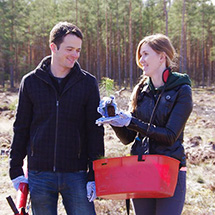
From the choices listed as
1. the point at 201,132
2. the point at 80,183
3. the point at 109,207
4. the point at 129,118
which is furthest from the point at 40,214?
the point at 201,132

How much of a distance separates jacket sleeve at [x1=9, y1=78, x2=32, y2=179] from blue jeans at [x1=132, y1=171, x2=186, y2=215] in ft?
3.37

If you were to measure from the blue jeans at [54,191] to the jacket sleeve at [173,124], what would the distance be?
67 centimetres

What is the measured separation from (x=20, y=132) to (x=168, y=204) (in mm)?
1273

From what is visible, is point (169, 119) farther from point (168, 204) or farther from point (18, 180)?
point (18, 180)

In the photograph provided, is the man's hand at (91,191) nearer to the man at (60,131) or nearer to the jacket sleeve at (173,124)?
the man at (60,131)

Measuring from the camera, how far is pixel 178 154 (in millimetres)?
2217

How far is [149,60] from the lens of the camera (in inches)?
91.5

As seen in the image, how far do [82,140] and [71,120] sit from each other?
19 cm

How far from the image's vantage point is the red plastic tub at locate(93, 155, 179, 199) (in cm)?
198

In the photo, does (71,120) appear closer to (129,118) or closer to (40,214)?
(129,118)

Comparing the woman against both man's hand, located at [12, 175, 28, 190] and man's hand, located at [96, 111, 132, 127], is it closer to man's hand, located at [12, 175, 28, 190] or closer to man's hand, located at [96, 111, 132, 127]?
man's hand, located at [96, 111, 132, 127]

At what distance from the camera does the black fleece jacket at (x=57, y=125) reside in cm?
241

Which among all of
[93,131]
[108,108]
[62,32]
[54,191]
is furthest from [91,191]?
[62,32]

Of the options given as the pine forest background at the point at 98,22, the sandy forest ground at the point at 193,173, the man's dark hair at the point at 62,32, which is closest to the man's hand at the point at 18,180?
the man's dark hair at the point at 62,32
